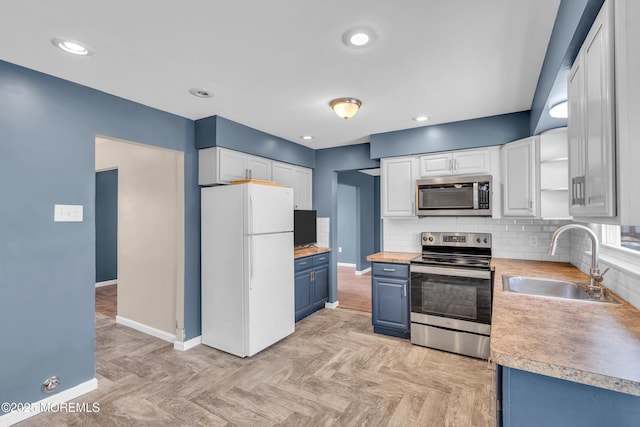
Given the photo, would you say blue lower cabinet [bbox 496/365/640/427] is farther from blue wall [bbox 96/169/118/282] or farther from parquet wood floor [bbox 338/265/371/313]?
blue wall [bbox 96/169/118/282]

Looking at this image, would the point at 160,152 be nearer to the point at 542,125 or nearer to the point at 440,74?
the point at 440,74

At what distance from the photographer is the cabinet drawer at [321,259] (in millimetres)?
4464

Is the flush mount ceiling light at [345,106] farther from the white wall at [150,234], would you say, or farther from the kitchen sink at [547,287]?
the kitchen sink at [547,287]

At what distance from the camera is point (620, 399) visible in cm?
99

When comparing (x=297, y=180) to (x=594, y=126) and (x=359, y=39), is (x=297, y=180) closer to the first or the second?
(x=359, y=39)

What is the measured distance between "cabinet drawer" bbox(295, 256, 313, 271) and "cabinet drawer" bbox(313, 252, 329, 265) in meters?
0.10

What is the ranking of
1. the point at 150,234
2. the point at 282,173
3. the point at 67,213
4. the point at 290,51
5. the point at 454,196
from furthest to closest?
1. the point at 282,173
2. the point at 150,234
3. the point at 454,196
4. the point at 67,213
5. the point at 290,51

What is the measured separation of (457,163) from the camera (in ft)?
11.9

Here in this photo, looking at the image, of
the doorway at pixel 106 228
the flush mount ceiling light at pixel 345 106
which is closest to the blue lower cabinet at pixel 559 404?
the flush mount ceiling light at pixel 345 106

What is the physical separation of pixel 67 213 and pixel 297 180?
9.13 ft

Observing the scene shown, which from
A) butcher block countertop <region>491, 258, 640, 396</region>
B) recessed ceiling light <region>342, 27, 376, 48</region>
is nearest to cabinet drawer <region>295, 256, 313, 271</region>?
butcher block countertop <region>491, 258, 640, 396</region>

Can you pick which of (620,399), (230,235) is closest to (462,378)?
(620,399)

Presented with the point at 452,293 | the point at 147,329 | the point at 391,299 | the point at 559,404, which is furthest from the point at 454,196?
the point at 147,329

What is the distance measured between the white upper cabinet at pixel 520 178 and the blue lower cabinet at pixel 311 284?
2.41m
